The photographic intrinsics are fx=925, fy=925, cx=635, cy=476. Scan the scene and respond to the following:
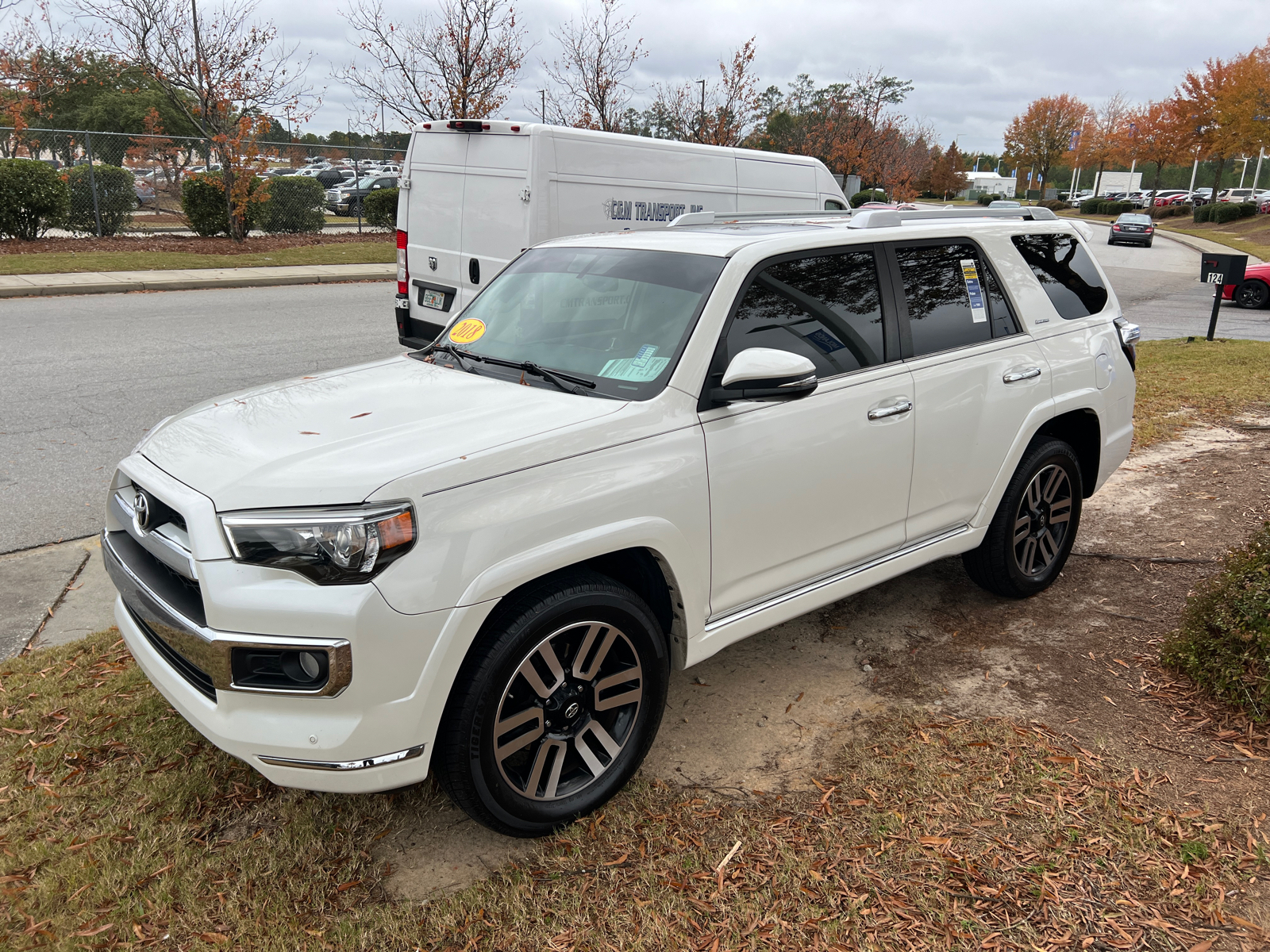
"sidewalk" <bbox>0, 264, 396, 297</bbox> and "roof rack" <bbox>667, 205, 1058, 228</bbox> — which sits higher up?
"roof rack" <bbox>667, 205, 1058, 228</bbox>

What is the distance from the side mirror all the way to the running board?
31.0 inches

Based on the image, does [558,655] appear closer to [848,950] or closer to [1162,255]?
[848,950]

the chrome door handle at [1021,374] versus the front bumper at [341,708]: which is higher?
the chrome door handle at [1021,374]

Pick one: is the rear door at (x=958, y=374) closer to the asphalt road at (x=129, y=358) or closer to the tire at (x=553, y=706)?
the tire at (x=553, y=706)

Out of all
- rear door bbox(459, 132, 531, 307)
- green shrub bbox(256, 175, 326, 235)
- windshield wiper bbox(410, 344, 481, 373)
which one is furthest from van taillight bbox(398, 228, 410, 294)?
green shrub bbox(256, 175, 326, 235)

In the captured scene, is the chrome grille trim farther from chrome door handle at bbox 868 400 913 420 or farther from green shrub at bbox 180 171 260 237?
green shrub at bbox 180 171 260 237

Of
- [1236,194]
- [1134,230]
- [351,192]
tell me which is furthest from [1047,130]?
[351,192]

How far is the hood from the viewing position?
258cm

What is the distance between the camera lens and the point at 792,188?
1043 centimetres

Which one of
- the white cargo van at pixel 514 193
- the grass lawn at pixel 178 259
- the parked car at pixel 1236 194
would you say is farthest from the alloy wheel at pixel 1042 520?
the parked car at pixel 1236 194

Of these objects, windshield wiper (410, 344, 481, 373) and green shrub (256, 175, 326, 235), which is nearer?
windshield wiper (410, 344, 481, 373)

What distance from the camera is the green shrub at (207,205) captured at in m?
21.8

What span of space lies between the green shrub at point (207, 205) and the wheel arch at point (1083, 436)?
21.3 meters

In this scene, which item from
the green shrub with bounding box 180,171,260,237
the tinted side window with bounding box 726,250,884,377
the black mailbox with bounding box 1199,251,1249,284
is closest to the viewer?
the tinted side window with bounding box 726,250,884,377
